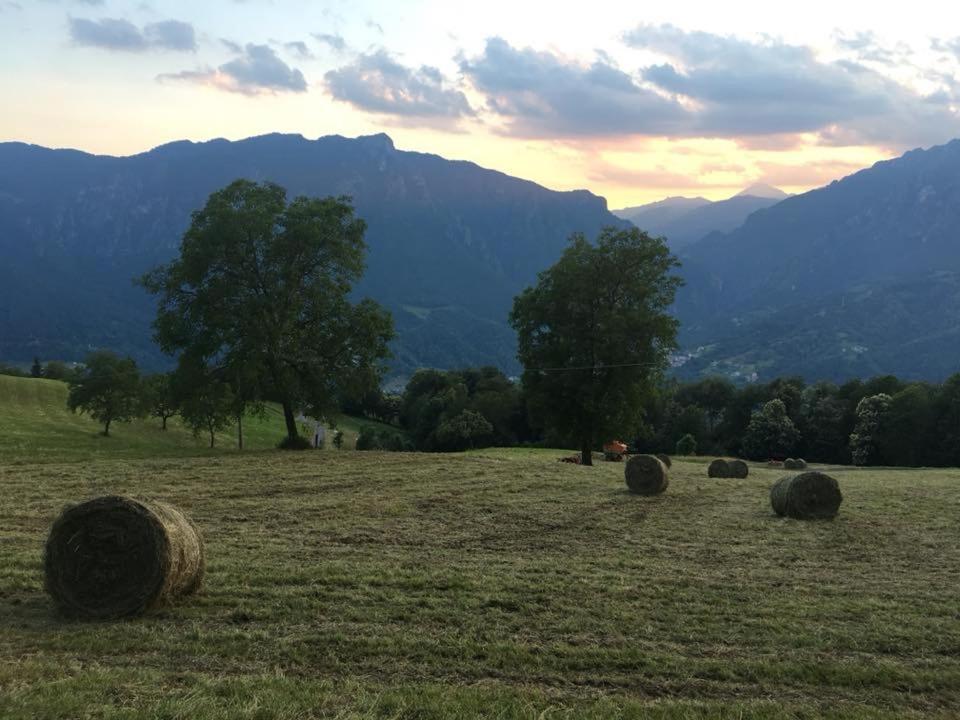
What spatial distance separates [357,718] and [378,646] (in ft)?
6.25

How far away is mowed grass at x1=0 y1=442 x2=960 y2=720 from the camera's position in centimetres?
686

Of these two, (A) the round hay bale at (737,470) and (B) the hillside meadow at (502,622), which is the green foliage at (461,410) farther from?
(B) the hillside meadow at (502,622)

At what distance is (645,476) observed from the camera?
74.7 ft

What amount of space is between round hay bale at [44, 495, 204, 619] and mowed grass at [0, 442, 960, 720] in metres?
0.30

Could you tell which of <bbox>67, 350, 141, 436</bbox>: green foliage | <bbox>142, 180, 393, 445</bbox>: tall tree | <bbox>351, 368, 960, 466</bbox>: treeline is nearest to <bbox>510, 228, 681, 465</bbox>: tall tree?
<bbox>142, 180, 393, 445</bbox>: tall tree


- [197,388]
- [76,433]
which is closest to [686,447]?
[76,433]

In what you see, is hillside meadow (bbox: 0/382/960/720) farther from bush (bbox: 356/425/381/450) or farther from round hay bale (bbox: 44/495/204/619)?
bush (bbox: 356/425/381/450)

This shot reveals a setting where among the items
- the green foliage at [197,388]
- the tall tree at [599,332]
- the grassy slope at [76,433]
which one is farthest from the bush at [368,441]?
the green foliage at [197,388]

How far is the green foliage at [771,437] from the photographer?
8512 cm

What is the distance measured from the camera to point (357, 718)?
624 centimetres

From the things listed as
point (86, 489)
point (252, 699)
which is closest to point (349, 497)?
point (86, 489)

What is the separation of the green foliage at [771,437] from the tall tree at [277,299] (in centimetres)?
6336

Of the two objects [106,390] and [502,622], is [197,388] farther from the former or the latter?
[106,390]

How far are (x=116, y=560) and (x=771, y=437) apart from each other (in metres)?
84.4
